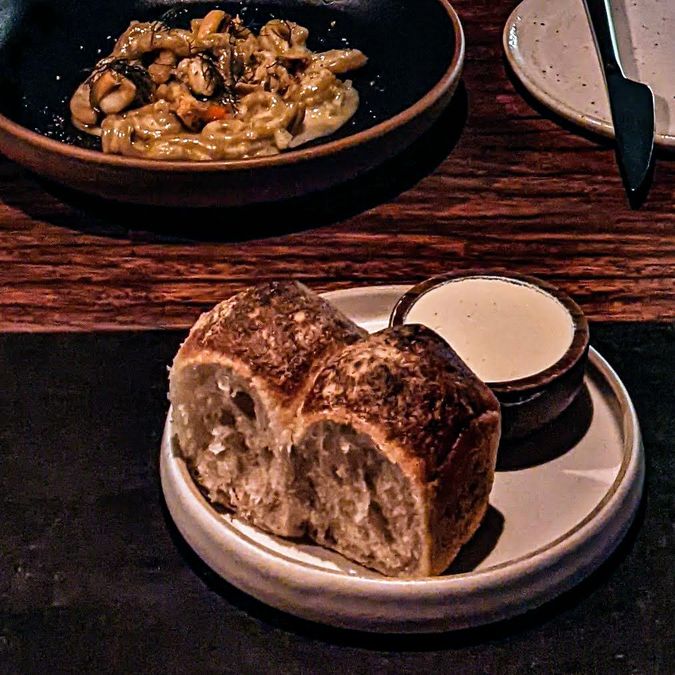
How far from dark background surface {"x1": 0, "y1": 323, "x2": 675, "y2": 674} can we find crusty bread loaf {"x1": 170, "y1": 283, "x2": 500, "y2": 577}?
9cm

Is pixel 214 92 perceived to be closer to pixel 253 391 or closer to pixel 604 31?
pixel 604 31

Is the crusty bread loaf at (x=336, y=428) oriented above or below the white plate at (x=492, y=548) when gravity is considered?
above

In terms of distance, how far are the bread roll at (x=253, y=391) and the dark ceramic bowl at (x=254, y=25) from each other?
0.55 meters

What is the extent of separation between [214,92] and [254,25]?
38cm

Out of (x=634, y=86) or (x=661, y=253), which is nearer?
(x=661, y=253)

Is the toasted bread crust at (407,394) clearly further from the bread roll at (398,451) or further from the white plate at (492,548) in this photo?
the white plate at (492,548)

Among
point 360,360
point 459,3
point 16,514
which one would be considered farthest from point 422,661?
point 459,3

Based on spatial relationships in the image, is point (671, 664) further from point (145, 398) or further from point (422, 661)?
point (145, 398)

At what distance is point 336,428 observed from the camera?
3.19ft

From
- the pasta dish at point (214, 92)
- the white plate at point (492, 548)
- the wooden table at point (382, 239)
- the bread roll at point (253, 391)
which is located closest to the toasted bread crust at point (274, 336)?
the bread roll at point (253, 391)

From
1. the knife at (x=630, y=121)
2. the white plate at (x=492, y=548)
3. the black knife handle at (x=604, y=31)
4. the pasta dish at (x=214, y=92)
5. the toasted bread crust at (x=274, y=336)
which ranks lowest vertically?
the knife at (x=630, y=121)

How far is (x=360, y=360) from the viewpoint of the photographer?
100 centimetres

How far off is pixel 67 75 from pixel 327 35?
555 millimetres

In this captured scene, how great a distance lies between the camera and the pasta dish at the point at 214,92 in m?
1.75
